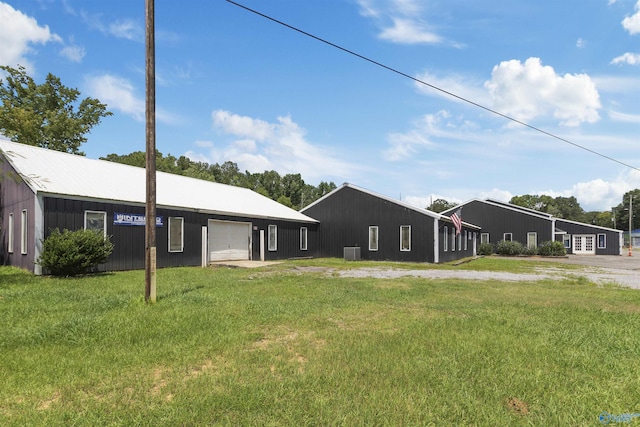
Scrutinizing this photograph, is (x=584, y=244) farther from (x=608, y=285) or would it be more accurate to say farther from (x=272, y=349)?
(x=272, y=349)

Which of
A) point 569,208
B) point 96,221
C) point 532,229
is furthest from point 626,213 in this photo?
point 96,221

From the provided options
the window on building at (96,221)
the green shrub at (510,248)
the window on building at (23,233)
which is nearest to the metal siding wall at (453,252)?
the green shrub at (510,248)

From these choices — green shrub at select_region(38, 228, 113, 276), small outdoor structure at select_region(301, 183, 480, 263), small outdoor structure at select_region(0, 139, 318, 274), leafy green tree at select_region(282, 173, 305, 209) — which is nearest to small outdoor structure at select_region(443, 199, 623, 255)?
small outdoor structure at select_region(301, 183, 480, 263)

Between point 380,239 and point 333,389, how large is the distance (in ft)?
70.8

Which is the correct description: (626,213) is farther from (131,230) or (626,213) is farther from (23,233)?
(23,233)

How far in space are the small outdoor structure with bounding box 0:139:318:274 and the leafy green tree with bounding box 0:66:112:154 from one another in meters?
17.9

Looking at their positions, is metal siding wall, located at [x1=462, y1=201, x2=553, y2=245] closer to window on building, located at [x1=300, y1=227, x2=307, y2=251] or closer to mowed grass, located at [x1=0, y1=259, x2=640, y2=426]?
window on building, located at [x1=300, y1=227, x2=307, y2=251]

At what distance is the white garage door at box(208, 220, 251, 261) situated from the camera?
20.4m

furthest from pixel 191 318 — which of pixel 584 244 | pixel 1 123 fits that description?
pixel 584 244

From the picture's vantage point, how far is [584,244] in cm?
4119

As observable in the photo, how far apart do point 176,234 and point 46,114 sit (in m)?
26.8

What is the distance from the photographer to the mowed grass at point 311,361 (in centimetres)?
337

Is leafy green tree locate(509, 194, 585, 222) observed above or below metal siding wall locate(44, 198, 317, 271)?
above

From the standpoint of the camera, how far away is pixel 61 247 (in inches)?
483
